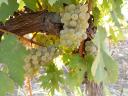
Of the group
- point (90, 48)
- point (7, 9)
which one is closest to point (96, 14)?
point (90, 48)

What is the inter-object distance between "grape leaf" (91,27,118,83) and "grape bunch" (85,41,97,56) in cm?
17

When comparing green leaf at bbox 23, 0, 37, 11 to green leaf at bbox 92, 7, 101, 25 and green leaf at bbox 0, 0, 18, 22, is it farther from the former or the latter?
green leaf at bbox 92, 7, 101, 25

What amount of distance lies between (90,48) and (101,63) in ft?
0.87

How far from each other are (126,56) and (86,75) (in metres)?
2.51

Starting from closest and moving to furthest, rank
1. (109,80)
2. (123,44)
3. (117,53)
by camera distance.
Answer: (109,80) → (117,53) → (123,44)

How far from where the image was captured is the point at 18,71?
875mm

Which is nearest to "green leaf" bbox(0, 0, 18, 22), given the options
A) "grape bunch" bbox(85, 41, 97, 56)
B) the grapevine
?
the grapevine

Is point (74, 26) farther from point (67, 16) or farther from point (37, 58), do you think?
point (37, 58)

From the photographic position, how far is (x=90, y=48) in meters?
0.98

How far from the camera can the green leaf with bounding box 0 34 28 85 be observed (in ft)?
2.87

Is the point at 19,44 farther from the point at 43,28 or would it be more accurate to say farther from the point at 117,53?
the point at 117,53

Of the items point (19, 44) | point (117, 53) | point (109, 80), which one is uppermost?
point (117, 53)

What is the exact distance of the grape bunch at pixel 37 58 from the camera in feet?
3.17

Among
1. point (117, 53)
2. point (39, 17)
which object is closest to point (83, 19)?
point (39, 17)
